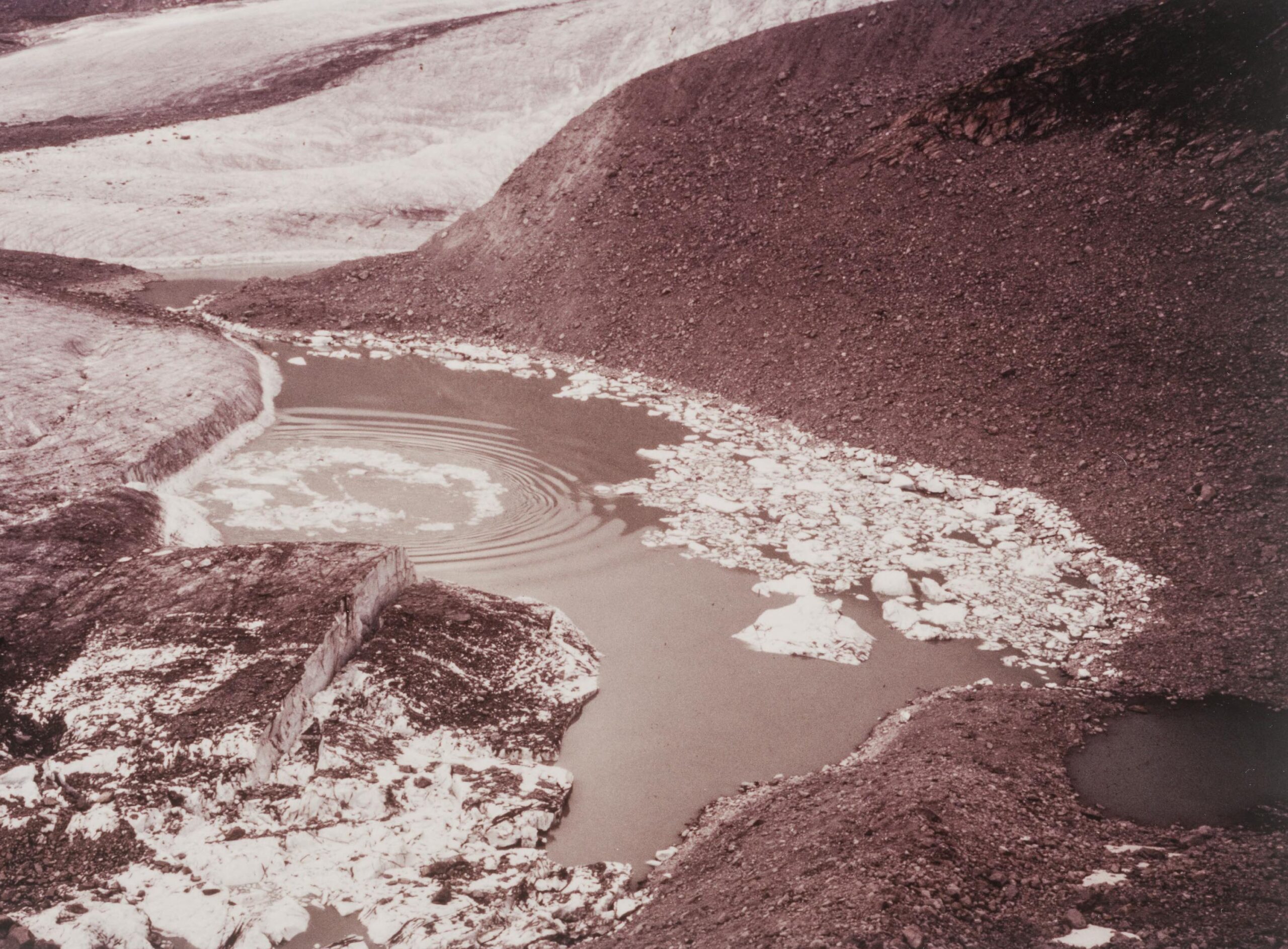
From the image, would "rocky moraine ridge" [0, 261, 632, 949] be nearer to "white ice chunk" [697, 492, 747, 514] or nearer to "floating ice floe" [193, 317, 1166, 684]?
"floating ice floe" [193, 317, 1166, 684]

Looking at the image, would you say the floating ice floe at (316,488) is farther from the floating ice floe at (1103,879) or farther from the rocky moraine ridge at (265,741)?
the floating ice floe at (1103,879)

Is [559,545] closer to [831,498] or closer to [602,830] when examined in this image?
[831,498]

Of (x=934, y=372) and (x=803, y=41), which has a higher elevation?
(x=803, y=41)

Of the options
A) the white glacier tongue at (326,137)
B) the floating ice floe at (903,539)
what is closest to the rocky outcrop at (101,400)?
the floating ice floe at (903,539)

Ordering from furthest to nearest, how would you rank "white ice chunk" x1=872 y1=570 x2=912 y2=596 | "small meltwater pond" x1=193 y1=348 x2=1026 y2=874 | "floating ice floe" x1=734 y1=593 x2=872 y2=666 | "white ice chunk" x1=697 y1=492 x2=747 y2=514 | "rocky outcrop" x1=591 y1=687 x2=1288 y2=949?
1. "white ice chunk" x1=697 y1=492 x2=747 y2=514
2. "white ice chunk" x1=872 y1=570 x2=912 y2=596
3. "floating ice floe" x1=734 y1=593 x2=872 y2=666
4. "small meltwater pond" x1=193 y1=348 x2=1026 y2=874
5. "rocky outcrop" x1=591 y1=687 x2=1288 y2=949

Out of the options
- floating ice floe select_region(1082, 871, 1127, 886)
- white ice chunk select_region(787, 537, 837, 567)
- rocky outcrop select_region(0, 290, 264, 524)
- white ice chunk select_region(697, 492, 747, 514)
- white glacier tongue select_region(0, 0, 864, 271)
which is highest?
white glacier tongue select_region(0, 0, 864, 271)

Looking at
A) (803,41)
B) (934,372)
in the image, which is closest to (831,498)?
(934,372)

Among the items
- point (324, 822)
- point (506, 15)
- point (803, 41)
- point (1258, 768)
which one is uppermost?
point (506, 15)

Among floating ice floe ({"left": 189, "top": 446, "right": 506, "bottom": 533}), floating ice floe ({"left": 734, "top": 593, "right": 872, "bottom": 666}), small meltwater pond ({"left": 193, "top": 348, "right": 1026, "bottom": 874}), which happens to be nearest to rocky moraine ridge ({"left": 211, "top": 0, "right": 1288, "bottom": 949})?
small meltwater pond ({"left": 193, "top": 348, "right": 1026, "bottom": 874})
